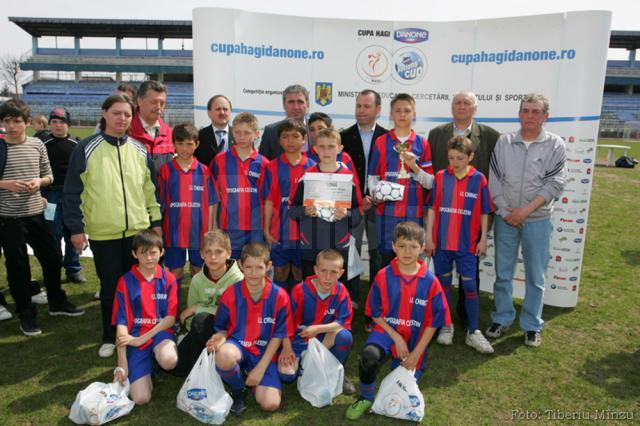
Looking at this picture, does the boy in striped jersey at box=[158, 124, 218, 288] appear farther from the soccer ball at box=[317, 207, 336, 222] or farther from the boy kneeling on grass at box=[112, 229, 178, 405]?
the soccer ball at box=[317, 207, 336, 222]

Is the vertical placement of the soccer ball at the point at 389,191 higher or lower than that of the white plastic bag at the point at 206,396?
higher

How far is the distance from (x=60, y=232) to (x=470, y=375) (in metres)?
5.03

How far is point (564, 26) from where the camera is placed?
16.9 ft

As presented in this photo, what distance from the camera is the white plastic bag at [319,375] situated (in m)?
3.46

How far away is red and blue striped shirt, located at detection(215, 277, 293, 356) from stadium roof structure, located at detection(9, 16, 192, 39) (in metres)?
53.0

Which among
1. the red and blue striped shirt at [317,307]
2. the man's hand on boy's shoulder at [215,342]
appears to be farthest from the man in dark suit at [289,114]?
the man's hand on boy's shoulder at [215,342]

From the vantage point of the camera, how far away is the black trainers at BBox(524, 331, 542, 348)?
14.8 ft

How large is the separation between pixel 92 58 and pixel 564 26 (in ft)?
192

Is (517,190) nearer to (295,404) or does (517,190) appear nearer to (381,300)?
(381,300)

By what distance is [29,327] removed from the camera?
4.58 metres

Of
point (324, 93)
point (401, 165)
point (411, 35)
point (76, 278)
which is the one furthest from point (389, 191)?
point (76, 278)

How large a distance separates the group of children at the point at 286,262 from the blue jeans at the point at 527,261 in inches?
15.0

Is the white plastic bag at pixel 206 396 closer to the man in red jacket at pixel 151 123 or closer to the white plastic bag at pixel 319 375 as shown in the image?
the white plastic bag at pixel 319 375

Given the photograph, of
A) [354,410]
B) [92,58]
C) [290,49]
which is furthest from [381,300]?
[92,58]
